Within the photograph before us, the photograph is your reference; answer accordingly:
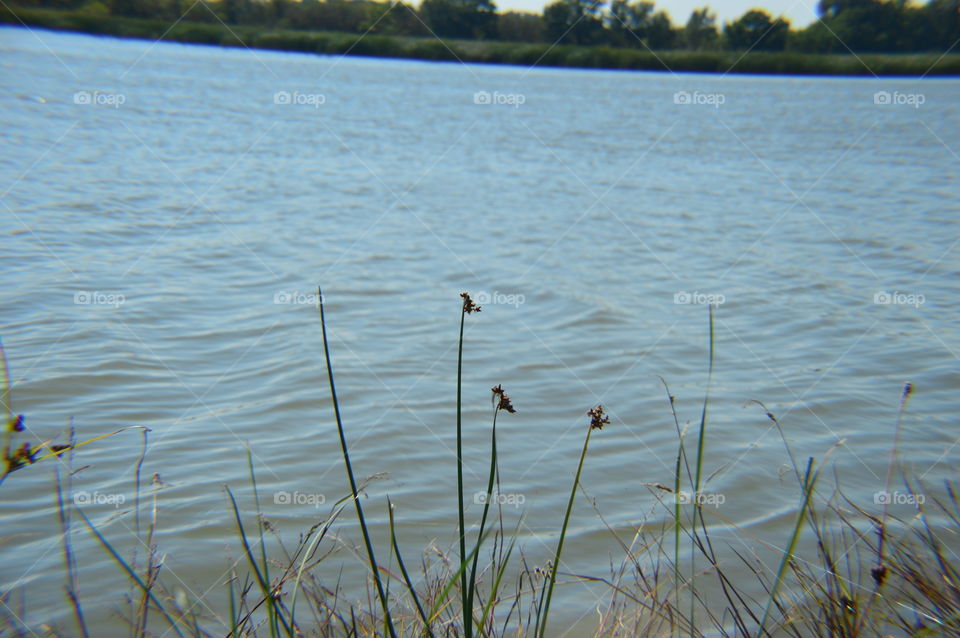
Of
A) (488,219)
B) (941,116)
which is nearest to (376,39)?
(941,116)

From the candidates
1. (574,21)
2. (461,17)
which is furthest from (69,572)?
(574,21)

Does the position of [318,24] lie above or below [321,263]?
above

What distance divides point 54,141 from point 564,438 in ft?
28.4

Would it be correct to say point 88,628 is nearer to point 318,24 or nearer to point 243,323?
point 243,323

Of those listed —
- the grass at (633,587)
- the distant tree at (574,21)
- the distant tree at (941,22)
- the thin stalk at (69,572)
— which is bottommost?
the grass at (633,587)

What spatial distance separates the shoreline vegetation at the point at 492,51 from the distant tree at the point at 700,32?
435 millimetres

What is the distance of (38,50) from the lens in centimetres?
2302

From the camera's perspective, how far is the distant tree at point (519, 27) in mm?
34594

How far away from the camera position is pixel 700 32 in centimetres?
3488

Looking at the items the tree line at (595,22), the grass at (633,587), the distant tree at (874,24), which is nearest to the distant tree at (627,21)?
the tree line at (595,22)

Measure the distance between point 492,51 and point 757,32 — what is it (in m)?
10.6

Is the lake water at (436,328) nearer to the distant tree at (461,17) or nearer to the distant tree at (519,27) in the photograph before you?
the distant tree at (461,17)

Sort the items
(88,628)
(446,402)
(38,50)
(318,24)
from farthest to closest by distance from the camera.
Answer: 1. (318,24)
2. (38,50)
3. (446,402)
4. (88,628)

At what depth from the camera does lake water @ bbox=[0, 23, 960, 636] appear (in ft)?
9.84
